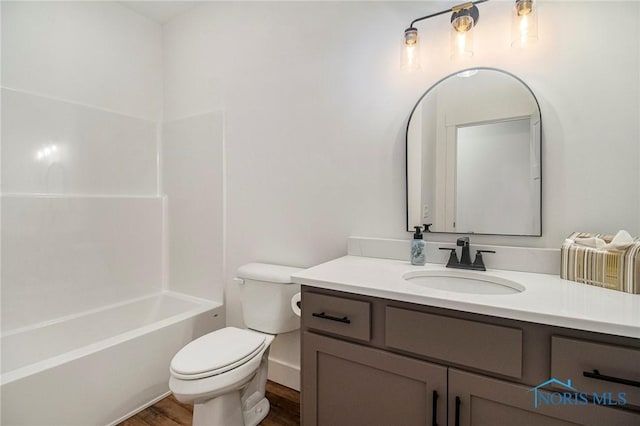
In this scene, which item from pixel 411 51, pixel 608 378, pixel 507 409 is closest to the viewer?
pixel 608 378

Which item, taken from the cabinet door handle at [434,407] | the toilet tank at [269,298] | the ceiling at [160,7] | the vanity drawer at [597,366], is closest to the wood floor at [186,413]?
the toilet tank at [269,298]

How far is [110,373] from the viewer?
164 centimetres

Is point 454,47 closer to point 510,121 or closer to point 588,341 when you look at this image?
point 510,121

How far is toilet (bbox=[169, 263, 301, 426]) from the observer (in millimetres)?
1347

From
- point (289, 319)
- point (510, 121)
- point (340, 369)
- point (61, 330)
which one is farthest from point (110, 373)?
point (510, 121)

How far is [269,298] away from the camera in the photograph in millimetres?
1778

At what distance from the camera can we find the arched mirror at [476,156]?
132 cm

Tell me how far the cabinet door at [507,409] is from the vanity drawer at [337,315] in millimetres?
313

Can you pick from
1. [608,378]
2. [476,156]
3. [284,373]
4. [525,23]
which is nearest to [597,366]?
[608,378]

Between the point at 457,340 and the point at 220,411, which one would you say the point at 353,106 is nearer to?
the point at 457,340

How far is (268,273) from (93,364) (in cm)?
96

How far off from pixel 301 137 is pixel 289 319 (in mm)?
1066

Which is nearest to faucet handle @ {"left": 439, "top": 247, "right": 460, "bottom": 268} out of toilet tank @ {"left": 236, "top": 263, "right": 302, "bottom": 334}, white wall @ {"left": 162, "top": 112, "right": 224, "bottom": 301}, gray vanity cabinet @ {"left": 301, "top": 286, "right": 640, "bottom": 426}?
gray vanity cabinet @ {"left": 301, "top": 286, "right": 640, "bottom": 426}

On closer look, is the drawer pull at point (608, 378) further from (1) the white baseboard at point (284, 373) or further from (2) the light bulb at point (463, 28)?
(1) the white baseboard at point (284, 373)
